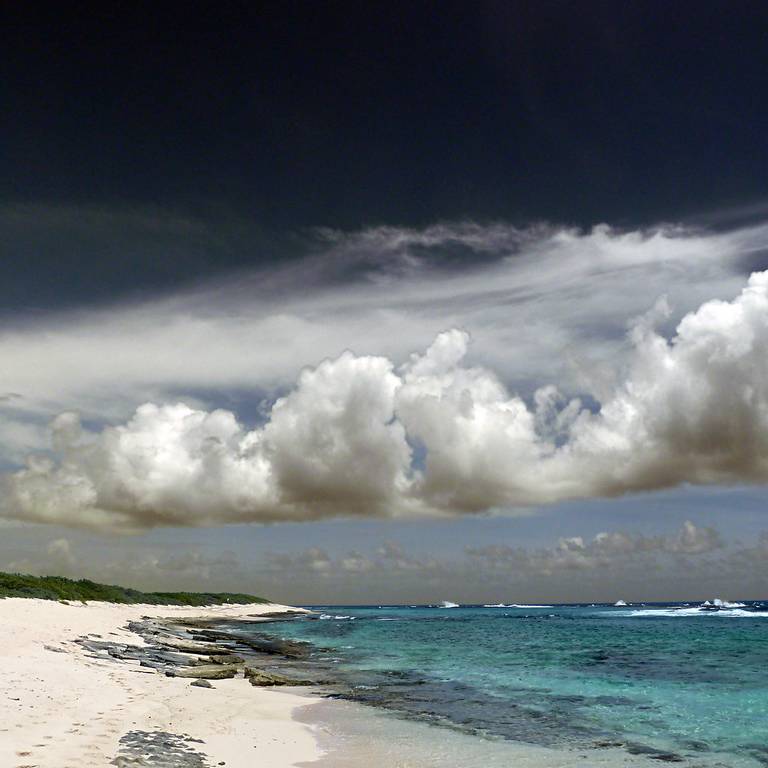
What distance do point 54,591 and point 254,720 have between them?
9507cm

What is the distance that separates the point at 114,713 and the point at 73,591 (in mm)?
109534

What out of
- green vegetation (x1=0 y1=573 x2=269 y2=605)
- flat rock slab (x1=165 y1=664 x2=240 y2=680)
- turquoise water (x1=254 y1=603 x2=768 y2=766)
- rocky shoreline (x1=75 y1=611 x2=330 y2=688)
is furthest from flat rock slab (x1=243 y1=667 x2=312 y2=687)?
green vegetation (x1=0 y1=573 x2=269 y2=605)

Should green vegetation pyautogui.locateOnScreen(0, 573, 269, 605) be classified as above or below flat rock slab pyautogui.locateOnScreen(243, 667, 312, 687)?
below

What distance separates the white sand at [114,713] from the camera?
1467cm

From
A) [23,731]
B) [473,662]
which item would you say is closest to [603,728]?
[23,731]

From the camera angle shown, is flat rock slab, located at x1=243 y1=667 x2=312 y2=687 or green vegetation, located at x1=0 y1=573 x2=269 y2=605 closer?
flat rock slab, located at x1=243 y1=667 x2=312 y2=687

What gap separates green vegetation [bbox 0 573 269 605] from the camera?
9316cm

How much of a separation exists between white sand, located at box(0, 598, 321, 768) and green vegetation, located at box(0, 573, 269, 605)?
209 feet

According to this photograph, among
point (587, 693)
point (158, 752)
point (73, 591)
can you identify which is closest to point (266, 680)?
point (587, 693)

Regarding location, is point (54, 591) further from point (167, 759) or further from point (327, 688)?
point (167, 759)

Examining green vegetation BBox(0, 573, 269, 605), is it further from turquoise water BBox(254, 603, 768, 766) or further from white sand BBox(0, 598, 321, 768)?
white sand BBox(0, 598, 321, 768)

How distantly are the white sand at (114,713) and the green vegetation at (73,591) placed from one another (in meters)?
63.7

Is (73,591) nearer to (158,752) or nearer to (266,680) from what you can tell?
(266,680)

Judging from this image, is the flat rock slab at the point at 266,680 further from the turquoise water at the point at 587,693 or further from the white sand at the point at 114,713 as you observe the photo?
the turquoise water at the point at 587,693
